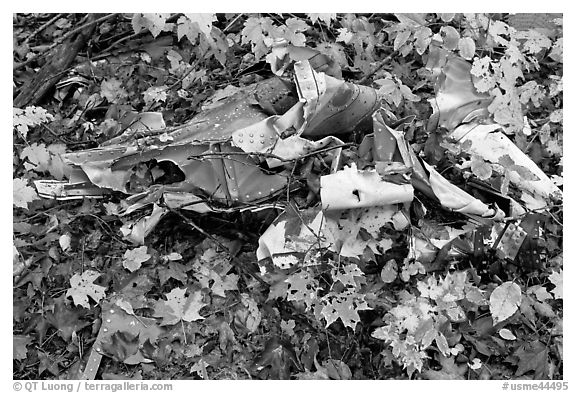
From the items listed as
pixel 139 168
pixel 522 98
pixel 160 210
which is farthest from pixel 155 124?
pixel 522 98

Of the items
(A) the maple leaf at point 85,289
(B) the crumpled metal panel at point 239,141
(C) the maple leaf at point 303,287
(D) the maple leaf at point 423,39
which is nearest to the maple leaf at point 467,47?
(D) the maple leaf at point 423,39

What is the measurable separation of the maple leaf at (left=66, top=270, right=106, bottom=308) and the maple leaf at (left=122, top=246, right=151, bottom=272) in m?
0.12

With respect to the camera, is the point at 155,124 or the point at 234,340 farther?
the point at 155,124

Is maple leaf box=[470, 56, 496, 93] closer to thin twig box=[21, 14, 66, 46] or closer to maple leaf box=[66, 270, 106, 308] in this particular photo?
maple leaf box=[66, 270, 106, 308]

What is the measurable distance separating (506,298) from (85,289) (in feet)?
5.18

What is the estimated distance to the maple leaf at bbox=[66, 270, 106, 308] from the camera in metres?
2.60

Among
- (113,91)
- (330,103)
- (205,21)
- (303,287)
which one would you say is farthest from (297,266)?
(113,91)

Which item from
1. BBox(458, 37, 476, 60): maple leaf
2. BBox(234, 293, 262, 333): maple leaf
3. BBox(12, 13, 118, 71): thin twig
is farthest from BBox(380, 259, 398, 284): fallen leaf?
BBox(12, 13, 118, 71): thin twig

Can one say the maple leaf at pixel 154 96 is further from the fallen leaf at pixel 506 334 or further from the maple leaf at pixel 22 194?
the fallen leaf at pixel 506 334

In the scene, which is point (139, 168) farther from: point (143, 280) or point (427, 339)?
point (427, 339)

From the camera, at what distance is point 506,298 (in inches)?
96.7

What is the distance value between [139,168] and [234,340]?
0.77 metres

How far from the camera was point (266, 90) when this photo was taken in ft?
8.83

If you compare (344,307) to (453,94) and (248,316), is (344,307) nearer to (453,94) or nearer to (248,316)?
(248,316)
